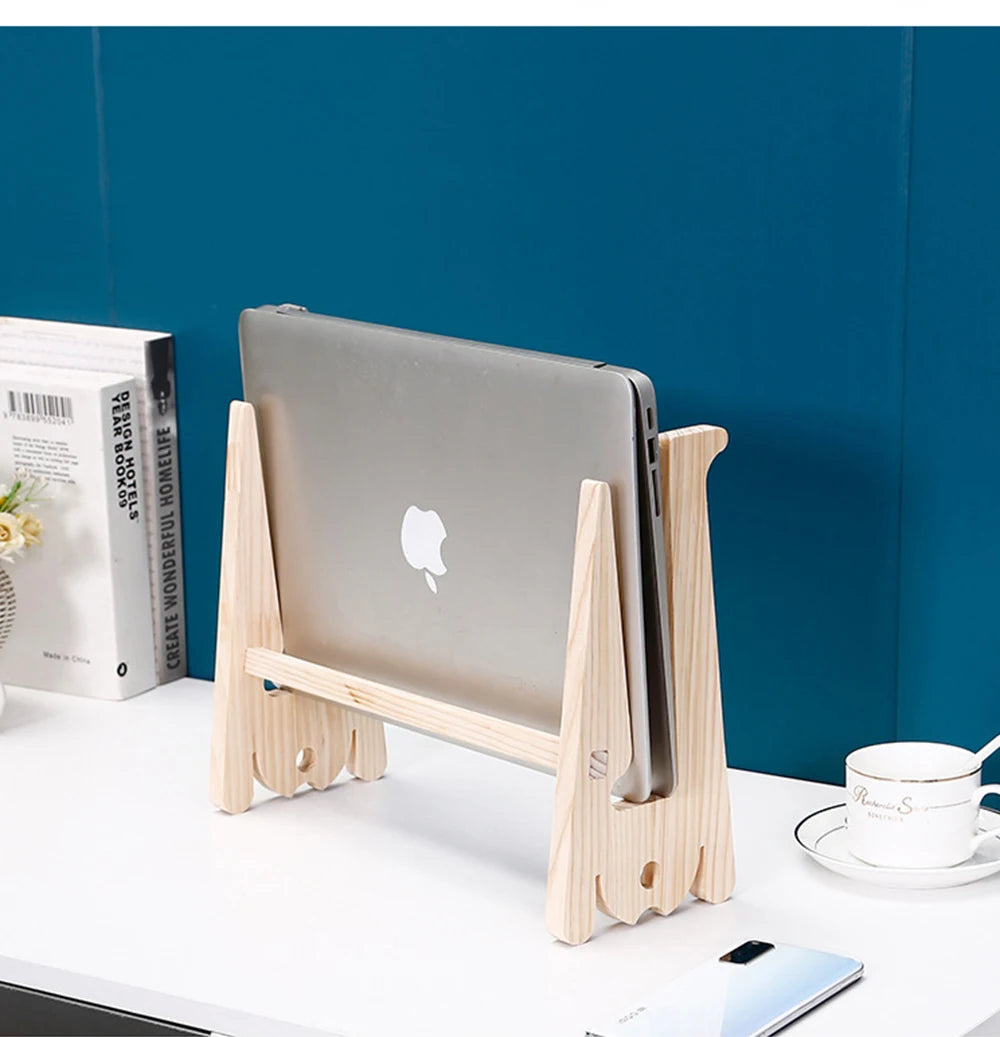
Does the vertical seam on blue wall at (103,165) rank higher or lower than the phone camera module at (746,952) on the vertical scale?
higher

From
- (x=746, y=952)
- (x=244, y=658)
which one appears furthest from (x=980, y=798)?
(x=244, y=658)

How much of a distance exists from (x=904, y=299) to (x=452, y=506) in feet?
1.25

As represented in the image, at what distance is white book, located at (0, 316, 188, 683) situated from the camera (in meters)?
1.69

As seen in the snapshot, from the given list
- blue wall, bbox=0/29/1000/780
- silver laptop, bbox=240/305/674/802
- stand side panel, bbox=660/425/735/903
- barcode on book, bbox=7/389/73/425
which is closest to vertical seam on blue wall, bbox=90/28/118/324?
blue wall, bbox=0/29/1000/780

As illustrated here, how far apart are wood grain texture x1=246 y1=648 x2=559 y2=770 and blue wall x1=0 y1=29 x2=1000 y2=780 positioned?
1.04 feet

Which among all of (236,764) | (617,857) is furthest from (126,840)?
(617,857)

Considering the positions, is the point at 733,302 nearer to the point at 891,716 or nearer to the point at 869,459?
the point at 869,459

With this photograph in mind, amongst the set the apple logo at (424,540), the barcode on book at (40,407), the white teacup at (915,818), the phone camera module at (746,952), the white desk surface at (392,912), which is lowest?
the white desk surface at (392,912)

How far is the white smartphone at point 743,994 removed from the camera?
3.41 feet

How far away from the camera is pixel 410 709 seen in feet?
4.18

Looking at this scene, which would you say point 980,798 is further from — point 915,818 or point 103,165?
point 103,165

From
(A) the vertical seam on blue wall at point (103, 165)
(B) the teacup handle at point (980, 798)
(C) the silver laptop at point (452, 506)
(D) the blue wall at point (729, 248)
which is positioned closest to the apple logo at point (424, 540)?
(C) the silver laptop at point (452, 506)

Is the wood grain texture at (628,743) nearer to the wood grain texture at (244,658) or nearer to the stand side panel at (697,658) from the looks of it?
the stand side panel at (697,658)

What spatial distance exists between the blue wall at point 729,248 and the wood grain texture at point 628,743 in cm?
24
